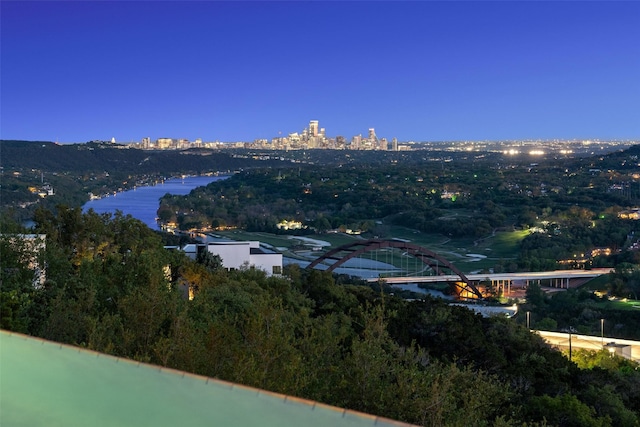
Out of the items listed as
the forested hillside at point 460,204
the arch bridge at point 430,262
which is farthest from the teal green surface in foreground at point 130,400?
the forested hillside at point 460,204

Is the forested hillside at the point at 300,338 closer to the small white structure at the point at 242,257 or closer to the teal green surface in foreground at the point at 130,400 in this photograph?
the teal green surface in foreground at the point at 130,400

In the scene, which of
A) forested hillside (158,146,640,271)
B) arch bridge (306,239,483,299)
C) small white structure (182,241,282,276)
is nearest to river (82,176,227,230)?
forested hillside (158,146,640,271)

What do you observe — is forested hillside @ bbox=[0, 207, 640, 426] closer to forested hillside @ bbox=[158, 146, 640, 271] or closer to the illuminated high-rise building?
forested hillside @ bbox=[158, 146, 640, 271]


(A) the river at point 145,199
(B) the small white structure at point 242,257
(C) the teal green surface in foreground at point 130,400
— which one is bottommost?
(A) the river at point 145,199

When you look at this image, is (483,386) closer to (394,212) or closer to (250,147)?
(394,212)

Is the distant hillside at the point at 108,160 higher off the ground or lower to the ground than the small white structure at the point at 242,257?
higher

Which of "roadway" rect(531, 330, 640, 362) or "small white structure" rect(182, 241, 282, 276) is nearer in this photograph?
"roadway" rect(531, 330, 640, 362)

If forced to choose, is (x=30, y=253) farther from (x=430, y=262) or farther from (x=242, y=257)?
(x=430, y=262)
